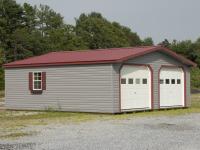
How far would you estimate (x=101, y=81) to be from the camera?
24.6 m

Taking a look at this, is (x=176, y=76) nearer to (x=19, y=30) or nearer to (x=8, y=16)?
(x=19, y=30)

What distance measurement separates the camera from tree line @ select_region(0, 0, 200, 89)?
216 feet

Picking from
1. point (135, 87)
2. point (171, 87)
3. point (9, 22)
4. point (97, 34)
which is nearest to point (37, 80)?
point (135, 87)

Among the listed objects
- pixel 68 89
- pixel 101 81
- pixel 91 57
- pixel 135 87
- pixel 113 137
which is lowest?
pixel 113 137

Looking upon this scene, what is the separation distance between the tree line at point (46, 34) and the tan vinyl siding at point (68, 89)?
24.6m

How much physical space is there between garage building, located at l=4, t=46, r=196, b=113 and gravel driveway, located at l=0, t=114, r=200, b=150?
5540mm

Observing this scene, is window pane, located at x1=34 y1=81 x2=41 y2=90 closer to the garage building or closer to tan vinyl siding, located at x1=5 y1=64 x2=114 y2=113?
the garage building

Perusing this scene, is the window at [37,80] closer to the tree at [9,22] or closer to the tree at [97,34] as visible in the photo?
the tree at [9,22]

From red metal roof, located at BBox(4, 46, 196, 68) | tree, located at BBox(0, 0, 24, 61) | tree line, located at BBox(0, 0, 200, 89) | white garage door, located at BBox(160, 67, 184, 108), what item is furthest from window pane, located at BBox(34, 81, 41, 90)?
tree, located at BBox(0, 0, 24, 61)

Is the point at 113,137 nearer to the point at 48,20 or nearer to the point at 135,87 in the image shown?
the point at 135,87

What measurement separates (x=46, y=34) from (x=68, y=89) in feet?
172

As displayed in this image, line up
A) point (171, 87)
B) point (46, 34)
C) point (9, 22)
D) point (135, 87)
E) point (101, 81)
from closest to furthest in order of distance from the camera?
1. point (101, 81)
2. point (135, 87)
3. point (171, 87)
4. point (9, 22)
5. point (46, 34)

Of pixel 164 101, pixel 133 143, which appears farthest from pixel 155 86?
pixel 133 143

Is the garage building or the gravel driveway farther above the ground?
the garage building
